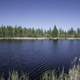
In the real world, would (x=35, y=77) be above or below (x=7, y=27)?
below

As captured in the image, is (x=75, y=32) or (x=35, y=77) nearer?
(x=35, y=77)

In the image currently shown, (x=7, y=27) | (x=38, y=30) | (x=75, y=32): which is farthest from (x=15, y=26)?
(x=75, y=32)

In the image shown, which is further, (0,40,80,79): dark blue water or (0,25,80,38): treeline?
(0,25,80,38): treeline

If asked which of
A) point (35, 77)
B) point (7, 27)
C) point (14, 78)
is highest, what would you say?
point (7, 27)

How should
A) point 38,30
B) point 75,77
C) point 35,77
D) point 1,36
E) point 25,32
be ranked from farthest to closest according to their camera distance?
point 38,30
point 25,32
point 1,36
point 35,77
point 75,77

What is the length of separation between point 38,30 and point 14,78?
14823 centimetres

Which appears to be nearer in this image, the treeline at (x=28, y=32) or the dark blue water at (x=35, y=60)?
the dark blue water at (x=35, y=60)

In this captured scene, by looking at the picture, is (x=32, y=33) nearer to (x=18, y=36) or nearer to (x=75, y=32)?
(x=18, y=36)

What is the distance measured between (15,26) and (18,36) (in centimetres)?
902

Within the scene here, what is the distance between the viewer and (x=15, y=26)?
138 meters

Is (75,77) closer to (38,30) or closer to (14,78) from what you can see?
(14,78)

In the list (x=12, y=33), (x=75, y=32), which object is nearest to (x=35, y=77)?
(x=12, y=33)

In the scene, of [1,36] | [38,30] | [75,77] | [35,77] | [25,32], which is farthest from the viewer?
[38,30]

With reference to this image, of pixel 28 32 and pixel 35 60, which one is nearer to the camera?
pixel 35 60
